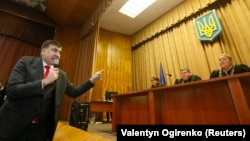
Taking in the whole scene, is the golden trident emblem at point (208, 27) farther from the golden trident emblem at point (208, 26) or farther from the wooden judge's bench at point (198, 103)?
the wooden judge's bench at point (198, 103)

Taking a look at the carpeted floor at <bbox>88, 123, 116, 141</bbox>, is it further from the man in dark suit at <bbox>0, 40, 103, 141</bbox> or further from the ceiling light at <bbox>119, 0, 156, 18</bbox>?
the ceiling light at <bbox>119, 0, 156, 18</bbox>

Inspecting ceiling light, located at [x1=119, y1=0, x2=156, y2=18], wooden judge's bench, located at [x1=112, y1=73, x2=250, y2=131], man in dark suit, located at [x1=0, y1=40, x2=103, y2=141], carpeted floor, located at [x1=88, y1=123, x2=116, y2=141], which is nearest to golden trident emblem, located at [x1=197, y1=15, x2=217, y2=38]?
ceiling light, located at [x1=119, y1=0, x2=156, y2=18]

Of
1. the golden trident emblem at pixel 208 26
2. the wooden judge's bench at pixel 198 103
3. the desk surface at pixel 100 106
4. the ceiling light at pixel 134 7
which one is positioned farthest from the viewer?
the ceiling light at pixel 134 7

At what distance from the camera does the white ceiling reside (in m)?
5.34

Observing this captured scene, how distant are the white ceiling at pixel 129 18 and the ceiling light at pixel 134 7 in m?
0.14

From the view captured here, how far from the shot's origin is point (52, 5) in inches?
208

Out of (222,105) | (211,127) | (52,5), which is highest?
(52,5)

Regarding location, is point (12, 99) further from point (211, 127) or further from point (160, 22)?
point (160, 22)

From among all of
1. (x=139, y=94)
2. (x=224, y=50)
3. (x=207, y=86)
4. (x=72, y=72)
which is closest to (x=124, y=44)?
(x=72, y=72)

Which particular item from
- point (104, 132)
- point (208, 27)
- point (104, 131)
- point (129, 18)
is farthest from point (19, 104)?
point (129, 18)

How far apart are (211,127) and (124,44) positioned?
6.47 m

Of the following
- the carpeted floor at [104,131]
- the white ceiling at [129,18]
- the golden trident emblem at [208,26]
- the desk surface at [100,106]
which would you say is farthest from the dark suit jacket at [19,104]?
the white ceiling at [129,18]

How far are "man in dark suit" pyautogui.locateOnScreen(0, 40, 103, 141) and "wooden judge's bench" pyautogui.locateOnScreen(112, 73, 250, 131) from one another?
1403mm

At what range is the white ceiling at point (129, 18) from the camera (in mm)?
5344
